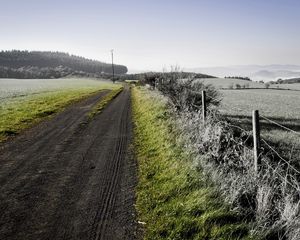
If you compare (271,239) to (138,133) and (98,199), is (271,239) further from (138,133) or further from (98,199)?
(138,133)

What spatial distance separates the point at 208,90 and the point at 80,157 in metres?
11.2

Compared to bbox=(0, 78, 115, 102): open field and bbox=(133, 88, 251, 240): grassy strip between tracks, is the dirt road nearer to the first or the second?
bbox=(133, 88, 251, 240): grassy strip between tracks

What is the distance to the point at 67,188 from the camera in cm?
727

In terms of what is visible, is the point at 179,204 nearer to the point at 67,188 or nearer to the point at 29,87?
the point at 67,188

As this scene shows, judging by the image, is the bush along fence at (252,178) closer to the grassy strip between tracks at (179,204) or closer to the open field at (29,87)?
the grassy strip between tracks at (179,204)

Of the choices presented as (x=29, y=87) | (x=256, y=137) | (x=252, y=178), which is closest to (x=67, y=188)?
(x=252, y=178)

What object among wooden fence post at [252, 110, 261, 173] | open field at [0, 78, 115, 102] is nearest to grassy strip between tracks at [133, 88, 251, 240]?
wooden fence post at [252, 110, 261, 173]

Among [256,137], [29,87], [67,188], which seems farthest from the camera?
[29,87]

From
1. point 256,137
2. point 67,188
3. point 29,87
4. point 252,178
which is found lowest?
Answer: point 67,188

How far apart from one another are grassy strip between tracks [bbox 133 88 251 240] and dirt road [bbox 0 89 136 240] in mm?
329

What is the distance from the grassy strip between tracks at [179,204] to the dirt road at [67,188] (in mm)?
329

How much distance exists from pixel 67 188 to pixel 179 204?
104 inches

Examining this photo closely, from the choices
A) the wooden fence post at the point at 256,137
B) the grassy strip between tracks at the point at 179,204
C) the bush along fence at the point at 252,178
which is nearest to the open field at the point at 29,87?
the grassy strip between tracks at the point at 179,204

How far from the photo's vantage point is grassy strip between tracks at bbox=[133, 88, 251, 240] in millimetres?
5074
